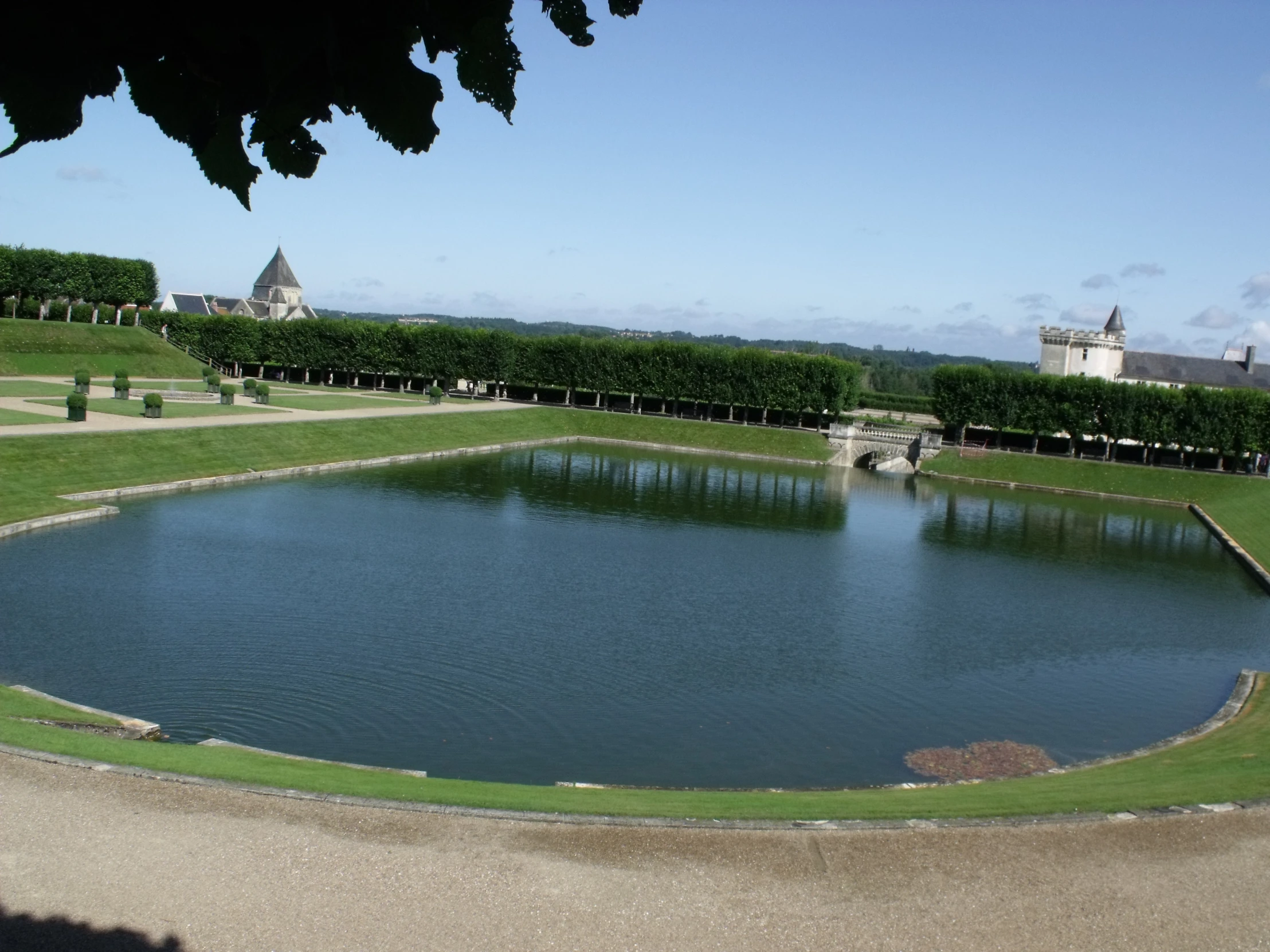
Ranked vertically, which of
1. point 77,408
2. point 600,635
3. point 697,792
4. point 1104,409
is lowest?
point 600,635

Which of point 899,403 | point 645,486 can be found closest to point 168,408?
point 645,486

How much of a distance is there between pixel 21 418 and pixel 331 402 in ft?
72.0

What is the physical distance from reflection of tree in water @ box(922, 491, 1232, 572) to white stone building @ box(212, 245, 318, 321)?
84.2 metres

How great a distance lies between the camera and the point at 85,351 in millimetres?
61156

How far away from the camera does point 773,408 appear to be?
69.1 m

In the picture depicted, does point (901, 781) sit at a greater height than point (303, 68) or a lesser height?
lesser

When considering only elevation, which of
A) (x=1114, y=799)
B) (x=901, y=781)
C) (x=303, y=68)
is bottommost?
(x=901, y=781)

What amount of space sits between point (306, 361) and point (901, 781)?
6560cm

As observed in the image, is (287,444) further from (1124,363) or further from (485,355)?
(1124,363)

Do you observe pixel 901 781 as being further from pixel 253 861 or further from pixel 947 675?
pixel 253 861

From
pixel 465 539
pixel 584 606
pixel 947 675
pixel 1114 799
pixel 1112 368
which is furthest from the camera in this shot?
pixel 1112 368

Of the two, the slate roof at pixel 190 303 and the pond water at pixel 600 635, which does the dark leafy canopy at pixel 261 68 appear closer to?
the pond water at pixel 600 635

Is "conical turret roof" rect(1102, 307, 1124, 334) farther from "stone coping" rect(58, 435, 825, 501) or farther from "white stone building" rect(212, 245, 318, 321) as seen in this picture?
"white stone building" rect(212, 245, 318, 321)

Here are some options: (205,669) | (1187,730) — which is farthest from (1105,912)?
(205,669)
